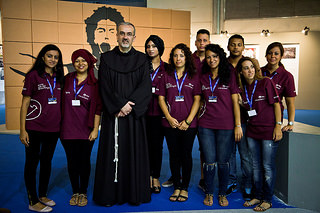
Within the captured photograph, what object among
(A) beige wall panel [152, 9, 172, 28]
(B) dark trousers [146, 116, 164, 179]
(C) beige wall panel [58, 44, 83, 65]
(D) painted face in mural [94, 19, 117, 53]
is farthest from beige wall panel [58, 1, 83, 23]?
(B) dark trousers [146, 116, 164, 179]

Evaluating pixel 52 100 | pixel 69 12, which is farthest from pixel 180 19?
pixel 52 100

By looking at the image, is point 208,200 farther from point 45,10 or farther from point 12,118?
point 45,10

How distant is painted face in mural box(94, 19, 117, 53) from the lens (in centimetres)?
710

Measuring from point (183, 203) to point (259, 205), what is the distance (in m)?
0.80

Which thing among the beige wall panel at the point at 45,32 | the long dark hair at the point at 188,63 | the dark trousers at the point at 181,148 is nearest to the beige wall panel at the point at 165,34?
the beige wall panel at the point at 45,32

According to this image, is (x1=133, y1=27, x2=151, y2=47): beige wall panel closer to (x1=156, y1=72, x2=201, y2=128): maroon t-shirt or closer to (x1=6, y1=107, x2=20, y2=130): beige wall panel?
(x1=6, y1=107, x2=20, y2=130): beige wall panel

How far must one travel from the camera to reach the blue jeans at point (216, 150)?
2.57m

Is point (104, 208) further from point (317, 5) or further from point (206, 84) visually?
point (317, 5)

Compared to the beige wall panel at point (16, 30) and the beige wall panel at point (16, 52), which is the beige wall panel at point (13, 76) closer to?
the beige wall panel at point (16, 52)

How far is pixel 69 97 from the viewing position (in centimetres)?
253

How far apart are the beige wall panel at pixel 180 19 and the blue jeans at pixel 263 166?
18.9 ft

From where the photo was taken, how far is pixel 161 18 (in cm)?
744

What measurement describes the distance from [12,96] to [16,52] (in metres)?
1.20

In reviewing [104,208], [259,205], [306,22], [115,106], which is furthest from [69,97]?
[306,22]
